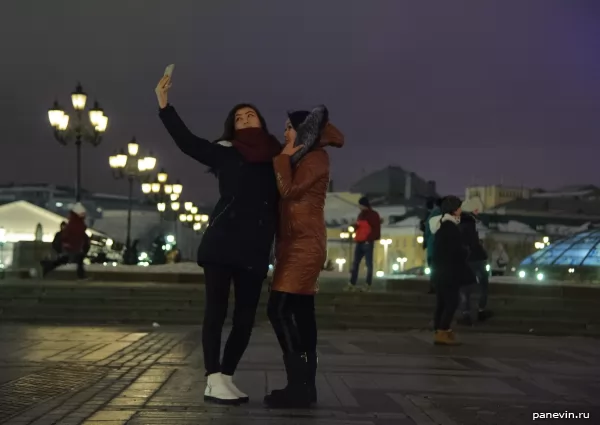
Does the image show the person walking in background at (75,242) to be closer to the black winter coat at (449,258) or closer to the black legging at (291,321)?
the black winter coat at (449,258)

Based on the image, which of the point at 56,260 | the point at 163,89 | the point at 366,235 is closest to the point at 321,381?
the point at 163,89

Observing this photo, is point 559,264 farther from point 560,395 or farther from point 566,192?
point 566,192

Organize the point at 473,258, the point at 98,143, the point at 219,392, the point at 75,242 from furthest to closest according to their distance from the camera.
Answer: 1. the point at 98,143
2. the point at 75,242
3. the point at 473,258
4. the point at 219,392

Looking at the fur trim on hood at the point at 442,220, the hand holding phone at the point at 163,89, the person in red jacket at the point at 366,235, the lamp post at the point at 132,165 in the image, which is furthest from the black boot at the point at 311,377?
the lamp post at the point at 132,165

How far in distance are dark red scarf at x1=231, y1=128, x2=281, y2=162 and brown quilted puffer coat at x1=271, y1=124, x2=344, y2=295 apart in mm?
94

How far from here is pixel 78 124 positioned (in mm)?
24562

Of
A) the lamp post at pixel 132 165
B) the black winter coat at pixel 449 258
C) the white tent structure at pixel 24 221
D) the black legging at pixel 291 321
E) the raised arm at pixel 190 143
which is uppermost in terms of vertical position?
the lamp post at pixel 132 165

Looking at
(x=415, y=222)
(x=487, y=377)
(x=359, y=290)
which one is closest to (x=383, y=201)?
(x=415, y=222)

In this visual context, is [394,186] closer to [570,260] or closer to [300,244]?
[570,260]

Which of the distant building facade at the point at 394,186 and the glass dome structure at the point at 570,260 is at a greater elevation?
the distant building facade at the point at 394,186

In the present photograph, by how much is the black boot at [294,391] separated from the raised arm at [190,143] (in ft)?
4.26

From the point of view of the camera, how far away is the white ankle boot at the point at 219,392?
566 cm

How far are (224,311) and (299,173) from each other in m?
0.96

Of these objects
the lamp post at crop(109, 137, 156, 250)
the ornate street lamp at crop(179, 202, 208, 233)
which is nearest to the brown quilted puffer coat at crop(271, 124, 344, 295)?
the lamp post at crop(109, 137, 156, 250)
